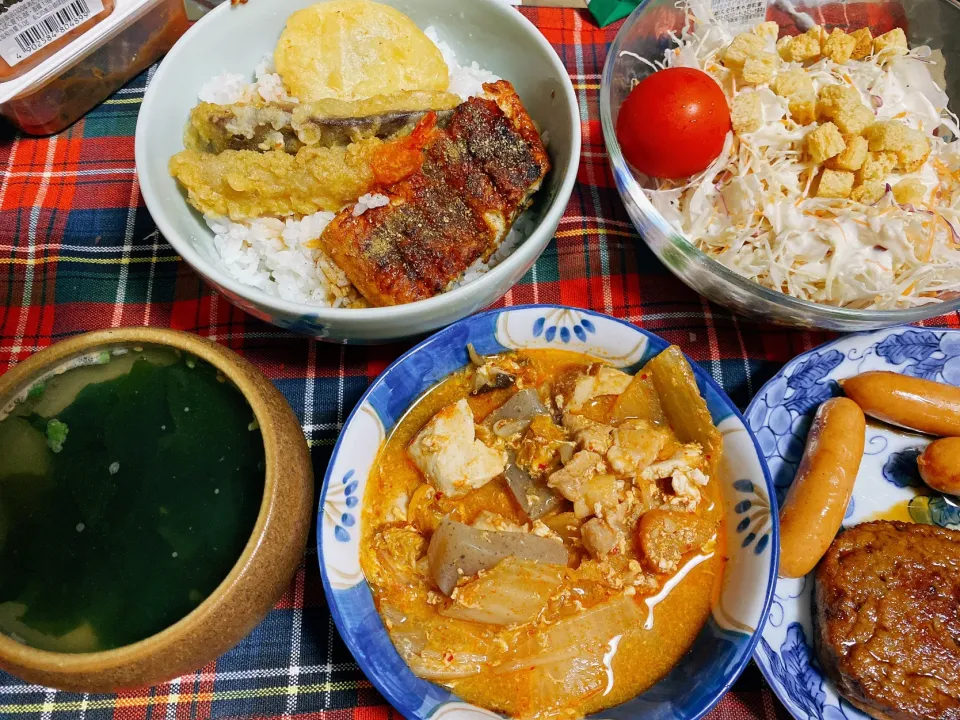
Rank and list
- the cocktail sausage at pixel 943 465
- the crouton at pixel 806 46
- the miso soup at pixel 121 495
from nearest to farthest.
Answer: the miso soup at pixel 121 495 → the cocktail sausage at pixel 943 465 → the crouton at pixel 806 46

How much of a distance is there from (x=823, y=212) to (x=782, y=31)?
2.68 ft

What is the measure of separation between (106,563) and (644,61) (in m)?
2.23

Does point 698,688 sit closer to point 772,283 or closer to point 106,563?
point 772,283

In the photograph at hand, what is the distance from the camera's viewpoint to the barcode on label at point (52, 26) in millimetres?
2078

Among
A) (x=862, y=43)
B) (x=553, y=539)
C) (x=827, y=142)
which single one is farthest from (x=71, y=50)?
(x=862, y=43)

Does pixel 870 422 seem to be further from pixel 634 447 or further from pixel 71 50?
pixel 71 50

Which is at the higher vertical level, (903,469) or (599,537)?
(599,537)

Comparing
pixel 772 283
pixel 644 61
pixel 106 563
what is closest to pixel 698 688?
pixel 772 283

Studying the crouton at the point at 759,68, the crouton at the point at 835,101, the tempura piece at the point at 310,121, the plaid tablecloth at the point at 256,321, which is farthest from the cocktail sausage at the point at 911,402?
the tempura piece at the point at 310,121

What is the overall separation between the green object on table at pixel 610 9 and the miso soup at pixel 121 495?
2.02 meters

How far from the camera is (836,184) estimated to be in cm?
211

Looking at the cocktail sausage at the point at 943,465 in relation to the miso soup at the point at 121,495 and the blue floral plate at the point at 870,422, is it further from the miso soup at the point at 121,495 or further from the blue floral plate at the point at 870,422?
the miso soup at the point at 121,495

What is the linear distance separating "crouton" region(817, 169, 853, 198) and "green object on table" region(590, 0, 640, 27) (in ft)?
3.36

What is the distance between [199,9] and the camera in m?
2.59
